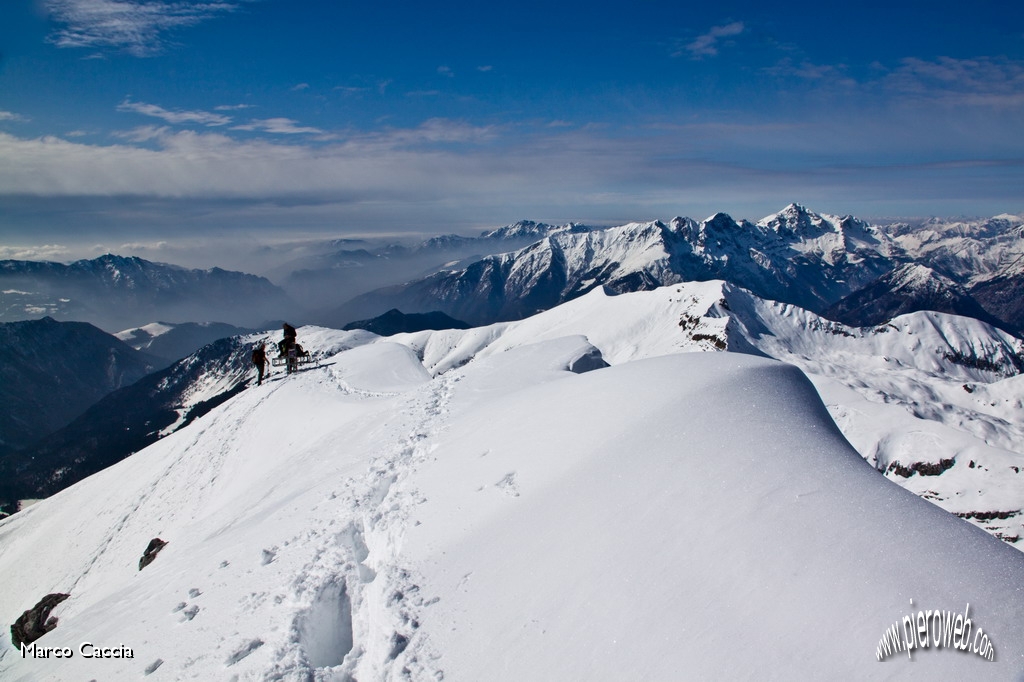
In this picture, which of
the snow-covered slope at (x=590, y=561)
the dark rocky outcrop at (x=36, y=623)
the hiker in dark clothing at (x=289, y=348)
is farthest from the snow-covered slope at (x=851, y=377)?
the dark rocky outcrop at (x=36, y=623)

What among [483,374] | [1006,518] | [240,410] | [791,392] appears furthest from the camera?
[1006,518]

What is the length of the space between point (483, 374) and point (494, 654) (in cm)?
2040

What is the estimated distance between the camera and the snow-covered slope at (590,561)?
7.67 meters

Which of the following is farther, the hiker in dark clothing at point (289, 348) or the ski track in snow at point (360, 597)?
the hiker in dark clothing at point (289, 348)

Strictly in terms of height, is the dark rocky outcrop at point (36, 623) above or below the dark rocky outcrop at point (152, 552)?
below

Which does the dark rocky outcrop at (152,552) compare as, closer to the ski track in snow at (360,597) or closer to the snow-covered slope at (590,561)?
the snow-covered slope at (590,561)

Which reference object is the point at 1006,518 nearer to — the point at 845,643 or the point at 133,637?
the point at 845,643

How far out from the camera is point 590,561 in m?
9.97

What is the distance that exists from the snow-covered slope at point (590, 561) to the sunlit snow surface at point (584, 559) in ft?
0.16

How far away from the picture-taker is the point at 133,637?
12.3 meters

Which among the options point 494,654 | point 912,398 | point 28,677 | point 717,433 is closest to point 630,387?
point 717,433

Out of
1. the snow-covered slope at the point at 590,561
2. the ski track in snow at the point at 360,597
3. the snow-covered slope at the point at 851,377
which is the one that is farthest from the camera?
the snow-covered slope at the point at 851,377

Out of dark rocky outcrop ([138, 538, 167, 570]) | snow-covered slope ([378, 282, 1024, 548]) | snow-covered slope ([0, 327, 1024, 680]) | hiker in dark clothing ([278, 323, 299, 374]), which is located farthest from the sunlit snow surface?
snow-covered slope ([378, 282, 1024, 548])

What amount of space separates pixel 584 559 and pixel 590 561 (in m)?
0.15
